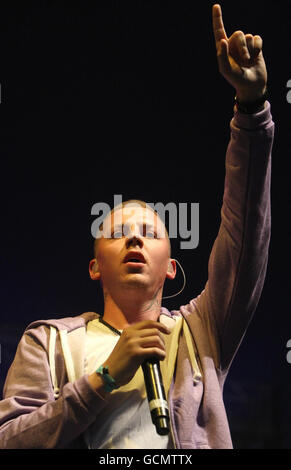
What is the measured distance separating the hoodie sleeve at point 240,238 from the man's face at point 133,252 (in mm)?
161

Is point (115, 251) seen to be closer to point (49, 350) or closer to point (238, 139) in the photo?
point (49, 350)

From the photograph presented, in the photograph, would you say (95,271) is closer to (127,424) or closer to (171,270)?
(171,270)

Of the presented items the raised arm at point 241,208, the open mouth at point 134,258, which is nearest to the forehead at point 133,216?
the open mouth at point 134,258

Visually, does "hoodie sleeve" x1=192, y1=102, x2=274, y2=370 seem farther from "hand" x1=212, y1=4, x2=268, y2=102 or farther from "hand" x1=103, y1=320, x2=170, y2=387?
"hand" x1=103, y1=320, x2=170, y2=387

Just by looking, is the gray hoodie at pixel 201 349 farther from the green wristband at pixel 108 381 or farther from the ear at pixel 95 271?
the ear at pixel 95 271

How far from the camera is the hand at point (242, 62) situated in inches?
49.1

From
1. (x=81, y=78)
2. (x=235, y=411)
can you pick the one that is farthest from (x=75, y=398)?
(x=81, y=78)

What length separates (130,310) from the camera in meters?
1.50

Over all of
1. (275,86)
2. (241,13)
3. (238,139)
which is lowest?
(238,139)

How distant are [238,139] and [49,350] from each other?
72cm

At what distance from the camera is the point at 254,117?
127 cm

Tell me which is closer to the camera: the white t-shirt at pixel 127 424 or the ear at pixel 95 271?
the white t-shirt at pixel 127 424

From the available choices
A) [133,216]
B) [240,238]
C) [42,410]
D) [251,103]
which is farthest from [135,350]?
[251,103]

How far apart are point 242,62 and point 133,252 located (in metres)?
0.57
